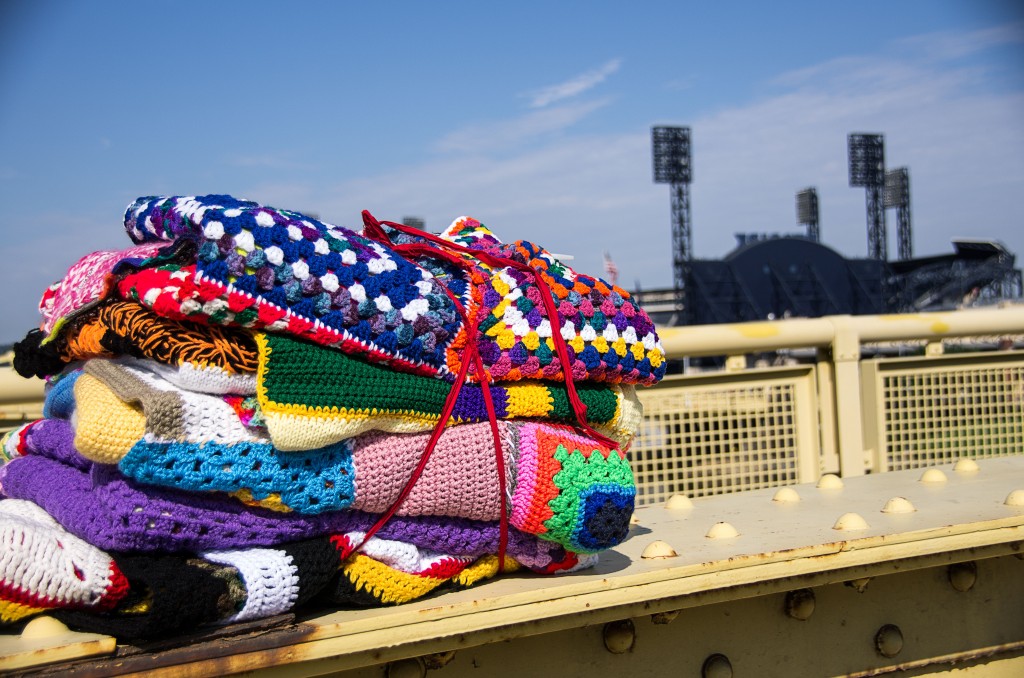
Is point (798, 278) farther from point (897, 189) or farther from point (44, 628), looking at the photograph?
point (44, 628)

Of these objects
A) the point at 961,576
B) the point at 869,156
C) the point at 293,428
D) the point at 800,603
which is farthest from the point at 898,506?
the point at 869,156

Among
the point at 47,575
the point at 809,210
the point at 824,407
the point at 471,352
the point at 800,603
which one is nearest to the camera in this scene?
the point at 47,575

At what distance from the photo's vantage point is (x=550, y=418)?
2.16 metres

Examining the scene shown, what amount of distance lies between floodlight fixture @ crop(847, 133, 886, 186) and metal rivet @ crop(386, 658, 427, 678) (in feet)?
201

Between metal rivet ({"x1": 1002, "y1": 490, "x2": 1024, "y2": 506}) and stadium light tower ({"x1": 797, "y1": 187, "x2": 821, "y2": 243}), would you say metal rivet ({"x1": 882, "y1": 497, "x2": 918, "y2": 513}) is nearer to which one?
metal rivet ({"x1": 1002, "y1": 490, "x2": 1024, "y2": 506})

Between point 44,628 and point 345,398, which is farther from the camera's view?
point 345,398

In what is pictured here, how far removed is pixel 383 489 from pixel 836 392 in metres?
2.85

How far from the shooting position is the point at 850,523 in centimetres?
232

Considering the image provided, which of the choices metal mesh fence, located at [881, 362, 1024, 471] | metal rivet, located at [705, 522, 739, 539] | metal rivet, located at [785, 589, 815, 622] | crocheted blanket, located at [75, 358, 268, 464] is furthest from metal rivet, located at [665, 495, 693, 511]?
metal mesh fence, located at [881, 362, 1024, 471]

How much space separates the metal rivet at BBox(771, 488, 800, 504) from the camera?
2.78 metres

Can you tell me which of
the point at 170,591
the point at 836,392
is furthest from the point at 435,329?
the point at 836,392

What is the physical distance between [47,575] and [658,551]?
4.11ft

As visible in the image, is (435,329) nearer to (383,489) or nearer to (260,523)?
(383,489)

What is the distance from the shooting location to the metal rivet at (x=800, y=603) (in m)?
2.23
